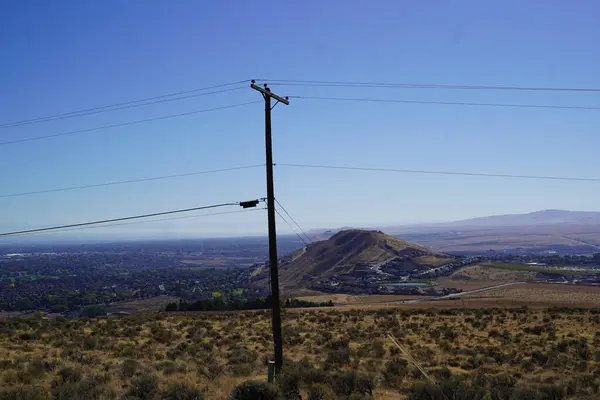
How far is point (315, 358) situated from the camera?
21.5 metres

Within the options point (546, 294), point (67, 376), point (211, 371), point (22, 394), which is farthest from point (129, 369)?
point (546, 294)

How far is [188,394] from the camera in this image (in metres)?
13.1

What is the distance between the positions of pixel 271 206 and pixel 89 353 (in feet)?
40.6

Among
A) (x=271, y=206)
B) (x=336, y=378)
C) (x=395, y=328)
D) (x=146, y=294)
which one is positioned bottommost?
(x=146, y=294)

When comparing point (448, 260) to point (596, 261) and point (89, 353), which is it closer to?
point (596, 261)

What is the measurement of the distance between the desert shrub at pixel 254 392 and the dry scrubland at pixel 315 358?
6cm

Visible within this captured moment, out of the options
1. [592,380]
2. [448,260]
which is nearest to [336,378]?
[592,380]

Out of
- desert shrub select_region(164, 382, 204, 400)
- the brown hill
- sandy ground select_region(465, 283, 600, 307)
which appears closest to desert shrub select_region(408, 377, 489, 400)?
desert shrub select_region(164, 382, 204, 400)

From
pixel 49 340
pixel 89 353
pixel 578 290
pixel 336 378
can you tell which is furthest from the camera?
pixel 578 290

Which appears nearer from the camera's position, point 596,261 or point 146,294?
point 146,294

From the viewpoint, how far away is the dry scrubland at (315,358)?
14289 millimetres

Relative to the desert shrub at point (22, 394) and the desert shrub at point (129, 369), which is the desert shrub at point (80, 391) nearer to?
the desert shrub at point (22, 394)

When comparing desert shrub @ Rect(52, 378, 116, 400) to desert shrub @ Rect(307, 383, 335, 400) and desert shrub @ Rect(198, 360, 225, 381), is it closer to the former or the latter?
desert shrub @ Rect(198, 360, 225, 381)

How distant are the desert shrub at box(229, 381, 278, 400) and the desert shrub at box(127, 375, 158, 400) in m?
2.67
